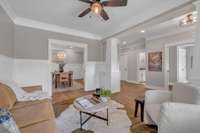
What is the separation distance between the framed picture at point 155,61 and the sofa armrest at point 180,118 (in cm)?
499

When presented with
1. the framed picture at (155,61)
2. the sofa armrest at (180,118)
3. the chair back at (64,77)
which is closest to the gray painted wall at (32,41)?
the chair back at (64,77)

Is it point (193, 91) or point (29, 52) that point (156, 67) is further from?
point (29, 52)

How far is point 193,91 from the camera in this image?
1.69 meters

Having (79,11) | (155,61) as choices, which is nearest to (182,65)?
(155,61)

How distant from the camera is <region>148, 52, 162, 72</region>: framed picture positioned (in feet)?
19.2

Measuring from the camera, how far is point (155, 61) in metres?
6.04

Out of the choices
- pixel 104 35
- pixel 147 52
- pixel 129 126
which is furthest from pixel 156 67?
pixel 129 126

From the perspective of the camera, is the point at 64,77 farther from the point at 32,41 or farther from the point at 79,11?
the point at 79,11

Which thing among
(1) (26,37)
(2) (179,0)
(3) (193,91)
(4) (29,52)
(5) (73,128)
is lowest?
(5) (73,128)

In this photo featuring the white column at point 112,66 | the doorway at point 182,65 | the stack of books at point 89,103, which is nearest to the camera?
the stack of books at point 89,103

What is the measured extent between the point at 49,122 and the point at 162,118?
4.25 feet

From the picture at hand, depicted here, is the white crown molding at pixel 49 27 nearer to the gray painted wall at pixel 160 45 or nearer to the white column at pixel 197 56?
the gray painted wall at pixel 160 45

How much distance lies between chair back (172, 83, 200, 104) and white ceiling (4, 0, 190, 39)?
1744 millimetres

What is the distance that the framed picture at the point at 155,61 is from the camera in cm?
584
